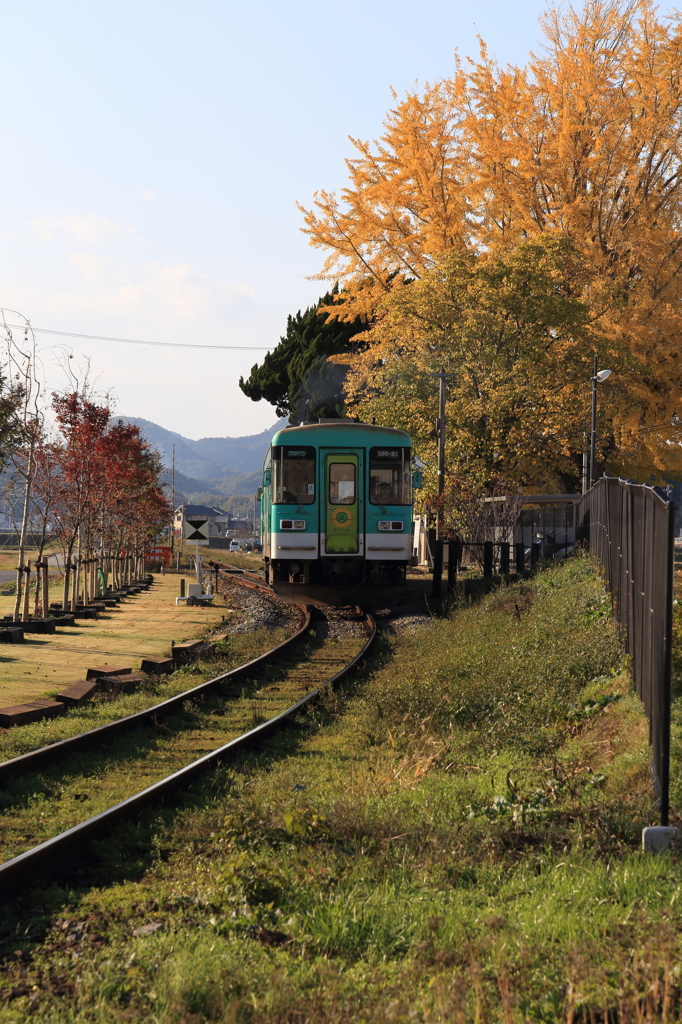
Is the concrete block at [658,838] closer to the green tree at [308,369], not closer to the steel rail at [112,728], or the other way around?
the steel rail at [112,728]

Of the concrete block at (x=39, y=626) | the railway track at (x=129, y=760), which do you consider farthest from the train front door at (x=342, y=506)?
the railway track at (x=129, y=760)

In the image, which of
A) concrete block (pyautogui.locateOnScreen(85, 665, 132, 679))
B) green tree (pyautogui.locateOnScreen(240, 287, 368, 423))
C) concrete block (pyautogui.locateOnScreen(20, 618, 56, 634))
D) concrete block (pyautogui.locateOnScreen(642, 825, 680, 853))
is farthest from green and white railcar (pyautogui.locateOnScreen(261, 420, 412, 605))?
green tree (pyautogui.locateOnScreen(240, 287, 368, 423))

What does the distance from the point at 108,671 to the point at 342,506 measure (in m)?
8.74

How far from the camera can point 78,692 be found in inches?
442

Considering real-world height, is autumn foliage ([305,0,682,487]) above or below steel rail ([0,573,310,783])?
above

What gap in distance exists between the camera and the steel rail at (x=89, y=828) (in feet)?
17.8

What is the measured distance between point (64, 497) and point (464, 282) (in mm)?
14514

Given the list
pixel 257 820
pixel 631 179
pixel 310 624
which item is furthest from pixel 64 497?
pixel 631 179

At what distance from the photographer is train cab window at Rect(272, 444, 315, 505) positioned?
→ 20.2m

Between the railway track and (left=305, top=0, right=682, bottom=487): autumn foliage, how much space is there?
1903 centimetres

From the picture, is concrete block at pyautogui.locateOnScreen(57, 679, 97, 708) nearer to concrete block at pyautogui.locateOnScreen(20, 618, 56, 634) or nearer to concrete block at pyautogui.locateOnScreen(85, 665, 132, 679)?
concrete block at pyautogui.locateOnScreen(85, 665, 132, 679)

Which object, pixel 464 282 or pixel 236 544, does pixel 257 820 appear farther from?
pixel 236 544

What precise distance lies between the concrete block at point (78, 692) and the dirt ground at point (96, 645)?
0.34 metres

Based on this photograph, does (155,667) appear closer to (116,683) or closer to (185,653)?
(185,653)
